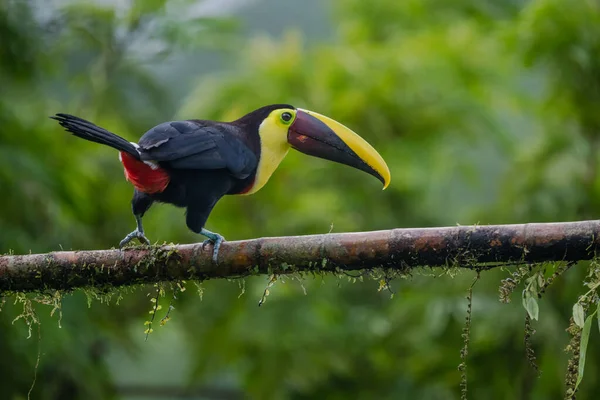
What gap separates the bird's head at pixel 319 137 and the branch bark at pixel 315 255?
837mm

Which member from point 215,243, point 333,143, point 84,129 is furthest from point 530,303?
point 84,129

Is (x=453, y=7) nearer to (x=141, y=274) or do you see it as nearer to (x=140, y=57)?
(x=140, y=57)

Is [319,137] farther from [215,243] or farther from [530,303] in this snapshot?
[530,303]

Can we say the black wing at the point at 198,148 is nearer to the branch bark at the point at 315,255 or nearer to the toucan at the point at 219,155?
the toucan at the point at 219,155

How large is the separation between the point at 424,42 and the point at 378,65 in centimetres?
50

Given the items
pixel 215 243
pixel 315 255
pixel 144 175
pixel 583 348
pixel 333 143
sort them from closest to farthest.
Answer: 1. pixel 583 348
2. pixel 315 255
3. pixel 215 243
4. pixel 144 175
5. pixel 333 143

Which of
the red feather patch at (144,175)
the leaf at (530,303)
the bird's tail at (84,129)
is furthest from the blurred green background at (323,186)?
the leaf at (530,303)

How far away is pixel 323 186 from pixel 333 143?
3.05 metres

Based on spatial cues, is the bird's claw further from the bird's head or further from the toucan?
the bird's head

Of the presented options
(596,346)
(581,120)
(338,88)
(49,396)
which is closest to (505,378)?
(596,346)

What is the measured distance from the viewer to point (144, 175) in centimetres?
346

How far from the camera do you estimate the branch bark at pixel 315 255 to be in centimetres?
259

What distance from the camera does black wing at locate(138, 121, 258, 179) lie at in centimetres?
338

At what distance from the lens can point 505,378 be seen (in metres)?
5.43
